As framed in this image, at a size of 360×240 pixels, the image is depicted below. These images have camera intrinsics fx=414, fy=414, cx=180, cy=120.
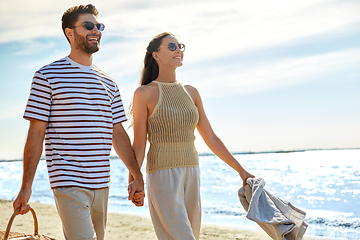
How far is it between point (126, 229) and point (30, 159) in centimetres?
657

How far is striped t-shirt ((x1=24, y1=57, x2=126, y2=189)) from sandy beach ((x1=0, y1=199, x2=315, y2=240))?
554cm

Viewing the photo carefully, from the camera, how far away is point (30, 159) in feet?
8.94

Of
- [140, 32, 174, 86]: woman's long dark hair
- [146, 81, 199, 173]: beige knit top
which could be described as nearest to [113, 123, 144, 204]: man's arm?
[146, 81, 199, 173]: beige knit top

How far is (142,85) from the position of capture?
3734mm

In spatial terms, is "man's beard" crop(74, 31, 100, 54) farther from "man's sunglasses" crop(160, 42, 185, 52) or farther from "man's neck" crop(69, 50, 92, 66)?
"man's sunglasses" crop(160, 42, 185, 52)

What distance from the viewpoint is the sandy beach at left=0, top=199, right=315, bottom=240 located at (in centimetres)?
816

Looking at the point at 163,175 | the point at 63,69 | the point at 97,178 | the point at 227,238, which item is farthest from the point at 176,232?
the point at 227,238

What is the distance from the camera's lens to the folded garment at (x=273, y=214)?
3328 millimetres

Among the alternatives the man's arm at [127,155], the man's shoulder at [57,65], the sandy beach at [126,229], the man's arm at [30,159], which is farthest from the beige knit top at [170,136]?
the sandy beach at [126,229]

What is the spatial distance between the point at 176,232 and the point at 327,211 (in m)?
9.78

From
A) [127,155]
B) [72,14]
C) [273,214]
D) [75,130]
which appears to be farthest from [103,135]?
[273,214]

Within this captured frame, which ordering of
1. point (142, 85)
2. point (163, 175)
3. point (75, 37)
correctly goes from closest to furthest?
point (75, 37) → point (163, 175) → point (142, 85)

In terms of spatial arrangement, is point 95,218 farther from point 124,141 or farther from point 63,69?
point 63,69

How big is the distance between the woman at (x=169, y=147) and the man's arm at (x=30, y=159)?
34.6 inches
